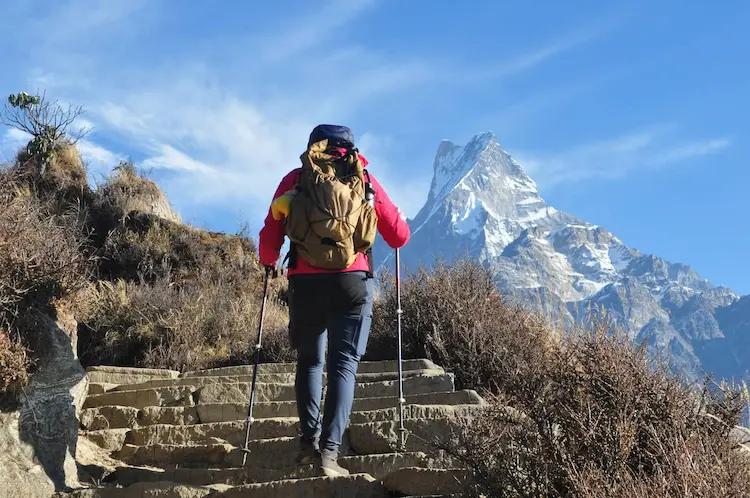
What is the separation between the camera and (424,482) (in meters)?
4.78

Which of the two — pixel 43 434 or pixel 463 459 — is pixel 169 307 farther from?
pixel 463 459

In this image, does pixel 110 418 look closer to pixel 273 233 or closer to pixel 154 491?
pixel 154 491

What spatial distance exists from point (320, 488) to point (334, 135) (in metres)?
2.30

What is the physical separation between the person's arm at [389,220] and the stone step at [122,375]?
16.9 feet

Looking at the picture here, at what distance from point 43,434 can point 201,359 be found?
532 centimetres

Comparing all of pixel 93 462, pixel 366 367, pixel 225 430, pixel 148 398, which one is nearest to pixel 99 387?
pixel 148 398

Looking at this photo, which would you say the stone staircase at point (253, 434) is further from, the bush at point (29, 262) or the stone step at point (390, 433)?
the bush at point (29, 262)

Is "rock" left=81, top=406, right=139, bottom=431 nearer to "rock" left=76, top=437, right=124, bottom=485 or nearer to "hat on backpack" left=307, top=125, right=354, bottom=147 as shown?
"rock" left=76, top=437, right=124, bottom=485

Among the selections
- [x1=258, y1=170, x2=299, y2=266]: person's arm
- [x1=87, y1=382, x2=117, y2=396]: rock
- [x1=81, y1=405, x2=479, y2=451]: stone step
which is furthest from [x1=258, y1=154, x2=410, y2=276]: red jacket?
[x1=87, y1=382, x2=117, y2=396]: rock

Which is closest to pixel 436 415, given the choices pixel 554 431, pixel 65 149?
pixel 554 431

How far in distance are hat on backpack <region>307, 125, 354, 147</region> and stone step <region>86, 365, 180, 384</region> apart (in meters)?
5.21

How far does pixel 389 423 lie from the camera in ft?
20.7

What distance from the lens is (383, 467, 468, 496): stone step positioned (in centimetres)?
474

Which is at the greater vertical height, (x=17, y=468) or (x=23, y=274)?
(x=23, y=274)
